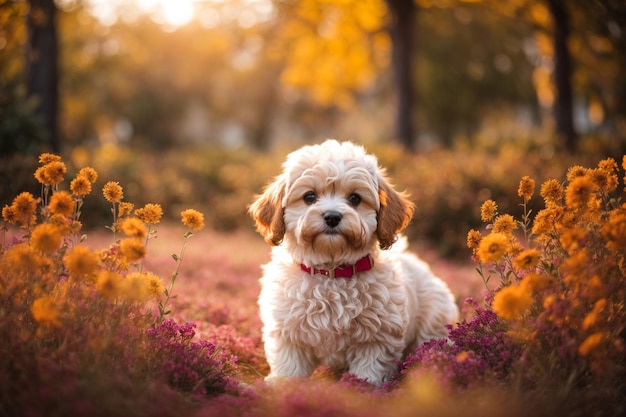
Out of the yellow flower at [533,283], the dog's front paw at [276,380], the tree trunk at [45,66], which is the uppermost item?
the tree trunk at [45,66]

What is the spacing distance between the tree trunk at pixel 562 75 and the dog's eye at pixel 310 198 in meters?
11.0

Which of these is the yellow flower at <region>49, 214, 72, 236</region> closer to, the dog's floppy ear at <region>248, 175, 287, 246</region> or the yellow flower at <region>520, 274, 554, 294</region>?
the dog's floppy ear at <region>248, 175, 287, 246</region>

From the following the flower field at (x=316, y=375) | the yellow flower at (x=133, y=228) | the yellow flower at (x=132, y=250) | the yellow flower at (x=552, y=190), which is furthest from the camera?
the yellow flower at (x=552, y=190)

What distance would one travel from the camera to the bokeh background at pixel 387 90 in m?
10.1

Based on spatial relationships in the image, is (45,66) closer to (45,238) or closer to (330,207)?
(45,238)

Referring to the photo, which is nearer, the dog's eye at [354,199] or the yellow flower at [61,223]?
the yellow flower at [61,223]

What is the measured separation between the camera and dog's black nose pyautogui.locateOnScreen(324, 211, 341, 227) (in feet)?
12.0

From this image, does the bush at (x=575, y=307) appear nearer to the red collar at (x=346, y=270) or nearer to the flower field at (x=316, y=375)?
the flower field at (x=316, y=375)

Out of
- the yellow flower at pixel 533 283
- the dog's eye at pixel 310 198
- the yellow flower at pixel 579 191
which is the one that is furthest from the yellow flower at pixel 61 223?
the yellow flower at pixel 579 191

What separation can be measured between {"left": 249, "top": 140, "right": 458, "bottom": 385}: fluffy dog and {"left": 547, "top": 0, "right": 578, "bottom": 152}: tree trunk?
10760 millimetres

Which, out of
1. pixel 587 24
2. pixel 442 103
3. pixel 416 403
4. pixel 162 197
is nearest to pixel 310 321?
pixel 416 403

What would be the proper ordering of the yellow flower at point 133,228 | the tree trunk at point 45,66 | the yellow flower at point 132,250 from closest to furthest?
1. the yellow flower at point 132,250
2. the yellow flower at point 133,228
3. the tree trunk at point 45,66

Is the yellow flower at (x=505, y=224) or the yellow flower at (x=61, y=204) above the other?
the yellow flower at (x=505, y=224)

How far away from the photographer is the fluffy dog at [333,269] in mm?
3811
